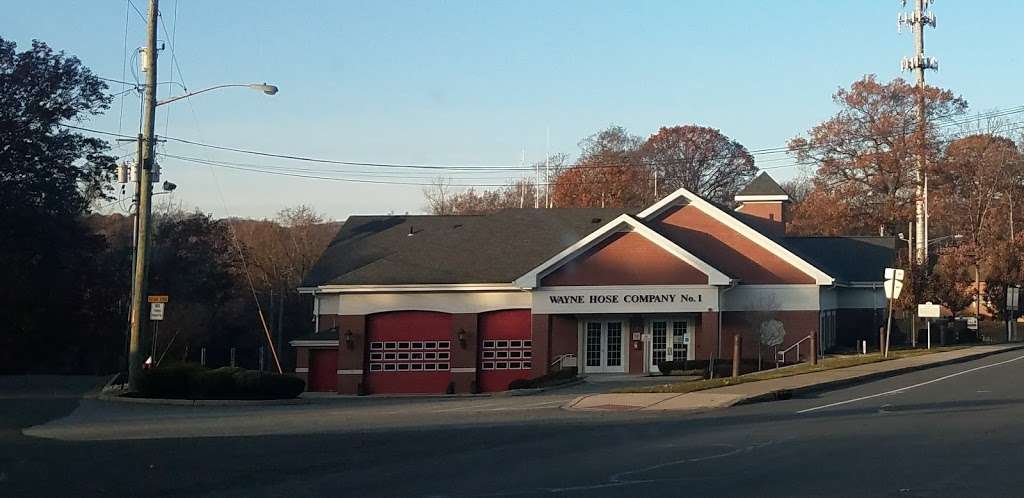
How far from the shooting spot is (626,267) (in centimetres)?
4031

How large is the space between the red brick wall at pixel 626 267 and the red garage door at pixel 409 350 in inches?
179

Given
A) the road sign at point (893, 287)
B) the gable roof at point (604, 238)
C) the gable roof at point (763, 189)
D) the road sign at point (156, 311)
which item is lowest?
the road sign at point (156, 311)

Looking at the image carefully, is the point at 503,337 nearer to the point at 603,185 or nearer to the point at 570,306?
the point at 570,306

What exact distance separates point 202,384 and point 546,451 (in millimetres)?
15233

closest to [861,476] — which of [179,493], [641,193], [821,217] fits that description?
[179,493]

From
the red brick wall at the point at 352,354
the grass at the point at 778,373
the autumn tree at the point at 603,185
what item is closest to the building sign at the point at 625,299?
the grass at the point at 778,373

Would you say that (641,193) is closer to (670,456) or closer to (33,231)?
(33,231)

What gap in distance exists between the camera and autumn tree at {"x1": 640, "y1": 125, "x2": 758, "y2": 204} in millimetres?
86250

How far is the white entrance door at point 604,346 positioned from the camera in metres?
41.6

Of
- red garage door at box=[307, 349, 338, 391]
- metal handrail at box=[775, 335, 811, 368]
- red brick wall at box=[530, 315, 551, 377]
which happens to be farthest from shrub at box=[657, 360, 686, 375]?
red garage door at box=[307, 349, 338, 391]

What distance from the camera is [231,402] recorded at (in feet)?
93.1

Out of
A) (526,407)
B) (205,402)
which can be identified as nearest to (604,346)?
(526,407)

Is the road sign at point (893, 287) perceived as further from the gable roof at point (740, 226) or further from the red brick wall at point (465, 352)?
the red brick wall at point (465, 352)

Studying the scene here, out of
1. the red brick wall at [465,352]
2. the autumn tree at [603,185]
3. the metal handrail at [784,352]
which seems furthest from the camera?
the autumn tree at [603,185]
